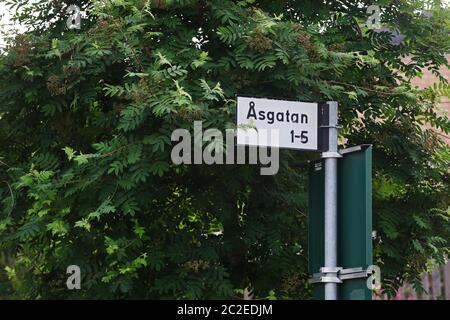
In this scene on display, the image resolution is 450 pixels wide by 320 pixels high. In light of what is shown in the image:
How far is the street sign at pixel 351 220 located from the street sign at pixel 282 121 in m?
0.20

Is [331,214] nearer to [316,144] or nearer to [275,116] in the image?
[316,144]

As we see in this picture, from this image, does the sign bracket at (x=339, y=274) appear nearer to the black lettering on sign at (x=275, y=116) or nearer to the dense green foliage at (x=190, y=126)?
the black lettering on sign at (x=275, y=116)

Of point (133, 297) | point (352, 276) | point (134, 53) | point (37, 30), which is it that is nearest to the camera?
point (352, 276)

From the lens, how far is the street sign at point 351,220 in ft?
18.4

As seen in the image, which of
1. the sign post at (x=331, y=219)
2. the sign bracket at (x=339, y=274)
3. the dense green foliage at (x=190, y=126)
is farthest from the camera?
the dense green foliage at (x=190, y=126)

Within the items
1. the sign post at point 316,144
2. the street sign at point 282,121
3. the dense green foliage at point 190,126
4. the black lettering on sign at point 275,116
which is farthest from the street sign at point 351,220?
the dense green foliage at point 190,126

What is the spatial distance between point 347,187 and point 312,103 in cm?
67

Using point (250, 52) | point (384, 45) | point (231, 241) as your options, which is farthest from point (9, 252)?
point (384, 45)

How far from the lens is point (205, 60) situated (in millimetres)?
8031

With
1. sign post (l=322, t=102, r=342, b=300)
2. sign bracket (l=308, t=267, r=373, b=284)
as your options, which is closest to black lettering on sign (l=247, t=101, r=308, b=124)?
sign post (l=322, t=102, r=342, b=300)

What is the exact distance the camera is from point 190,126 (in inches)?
289

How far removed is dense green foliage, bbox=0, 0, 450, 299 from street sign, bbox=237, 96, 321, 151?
3.48 ft

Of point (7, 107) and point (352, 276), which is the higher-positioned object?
point (7, 107)

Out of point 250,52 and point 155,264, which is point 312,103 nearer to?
point 250,52
